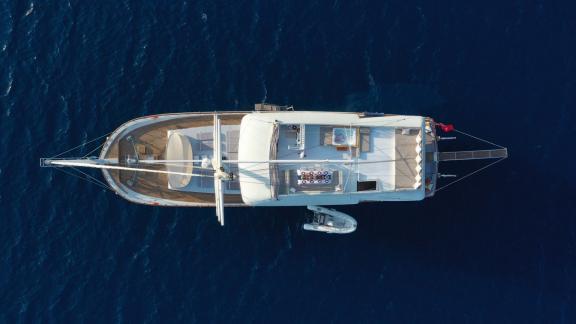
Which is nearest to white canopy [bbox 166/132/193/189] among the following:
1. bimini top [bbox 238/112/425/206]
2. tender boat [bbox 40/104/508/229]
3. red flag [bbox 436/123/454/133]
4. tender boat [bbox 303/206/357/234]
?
tender boat [bbox 40/104/508/229]

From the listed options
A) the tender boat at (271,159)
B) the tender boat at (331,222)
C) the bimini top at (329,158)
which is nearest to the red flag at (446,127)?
the tender boat at (271,159)

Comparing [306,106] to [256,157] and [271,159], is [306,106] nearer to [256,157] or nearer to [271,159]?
[271,159]

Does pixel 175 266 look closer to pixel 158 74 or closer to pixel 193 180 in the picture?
pixel 193 180

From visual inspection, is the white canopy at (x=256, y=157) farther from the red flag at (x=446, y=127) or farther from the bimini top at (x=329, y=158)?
the red flag at (x=446, y=127)

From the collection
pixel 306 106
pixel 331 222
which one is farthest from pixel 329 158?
pixel 306 106

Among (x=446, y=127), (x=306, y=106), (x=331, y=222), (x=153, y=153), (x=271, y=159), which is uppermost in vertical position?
(x=306, y=106)

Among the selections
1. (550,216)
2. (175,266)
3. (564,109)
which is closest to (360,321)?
(175,266)

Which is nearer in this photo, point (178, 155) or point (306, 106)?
point (178, 155)
